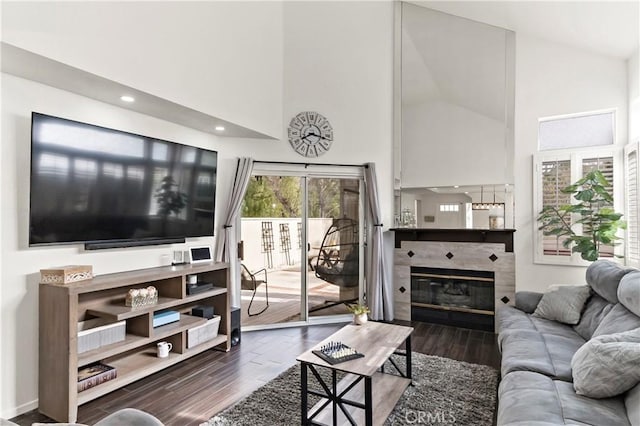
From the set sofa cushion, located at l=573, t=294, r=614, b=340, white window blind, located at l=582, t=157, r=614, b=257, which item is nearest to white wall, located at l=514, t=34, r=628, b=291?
white window blind, located at l=582, t=157, r=614, b=257

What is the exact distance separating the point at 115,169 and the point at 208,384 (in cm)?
194

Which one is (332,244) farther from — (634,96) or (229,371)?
(634,96)

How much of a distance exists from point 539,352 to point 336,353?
1.48 m

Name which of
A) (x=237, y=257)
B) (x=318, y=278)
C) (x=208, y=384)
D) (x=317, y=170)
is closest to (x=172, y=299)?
(x=208, y=384)

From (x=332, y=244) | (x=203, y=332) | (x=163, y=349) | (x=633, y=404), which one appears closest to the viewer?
(x=633, y=404)

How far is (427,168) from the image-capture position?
5.05m

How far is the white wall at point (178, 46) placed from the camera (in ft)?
7.36

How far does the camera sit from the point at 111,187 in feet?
9.68

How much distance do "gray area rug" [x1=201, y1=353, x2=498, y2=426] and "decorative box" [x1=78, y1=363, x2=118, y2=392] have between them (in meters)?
0.98

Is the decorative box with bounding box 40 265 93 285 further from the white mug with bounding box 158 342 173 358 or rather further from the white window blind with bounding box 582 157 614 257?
the white window blind with bounding box 582 157 614 257

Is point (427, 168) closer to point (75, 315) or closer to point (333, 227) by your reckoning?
point (333, 227)

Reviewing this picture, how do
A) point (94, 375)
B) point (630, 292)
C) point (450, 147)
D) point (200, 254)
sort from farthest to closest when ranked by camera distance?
point (450, 147), point (200, 254), point (94, 375), point (630, 292)

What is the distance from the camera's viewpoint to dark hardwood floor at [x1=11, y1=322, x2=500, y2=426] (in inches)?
101

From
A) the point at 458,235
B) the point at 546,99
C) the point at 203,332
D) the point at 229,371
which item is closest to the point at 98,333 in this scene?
the point at 203,332
